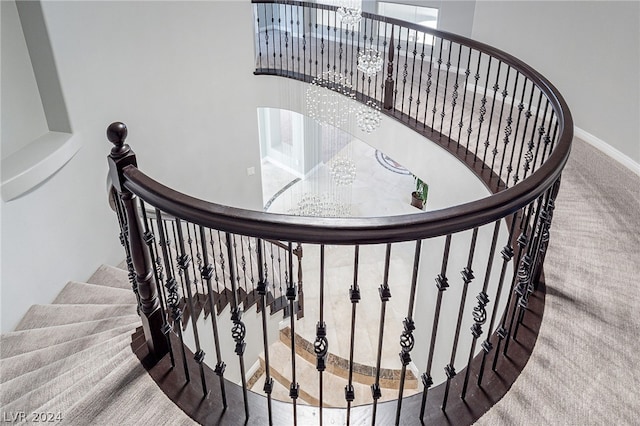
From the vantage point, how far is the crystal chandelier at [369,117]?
563cm

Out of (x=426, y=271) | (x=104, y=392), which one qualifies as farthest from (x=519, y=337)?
(x=426, y=271)

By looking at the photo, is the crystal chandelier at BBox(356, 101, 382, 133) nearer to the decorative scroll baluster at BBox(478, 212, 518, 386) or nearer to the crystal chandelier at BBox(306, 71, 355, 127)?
the crystal chandelier at BBox(306, 71, 355, 127)

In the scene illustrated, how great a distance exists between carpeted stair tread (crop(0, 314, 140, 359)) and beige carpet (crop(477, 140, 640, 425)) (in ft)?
7.65

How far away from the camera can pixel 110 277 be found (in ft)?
15.3

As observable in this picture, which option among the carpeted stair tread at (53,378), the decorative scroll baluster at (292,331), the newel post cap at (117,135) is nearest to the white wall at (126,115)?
the carpeted stair tread at (53,378)

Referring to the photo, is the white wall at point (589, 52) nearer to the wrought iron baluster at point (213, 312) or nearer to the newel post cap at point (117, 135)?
the wrought iron baluster at point (213, 312)

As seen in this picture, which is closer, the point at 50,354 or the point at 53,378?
the point at 53,378

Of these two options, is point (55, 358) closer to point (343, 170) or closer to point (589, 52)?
point (343, 170)

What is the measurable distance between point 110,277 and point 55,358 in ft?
6.49

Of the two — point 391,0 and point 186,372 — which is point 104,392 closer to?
point 186,372

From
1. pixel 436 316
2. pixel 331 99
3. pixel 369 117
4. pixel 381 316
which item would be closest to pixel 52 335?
pixel 381 316

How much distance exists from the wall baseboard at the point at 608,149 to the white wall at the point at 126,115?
14.4ft

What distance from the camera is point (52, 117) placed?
13.9 feet

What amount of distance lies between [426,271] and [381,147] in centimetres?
174
